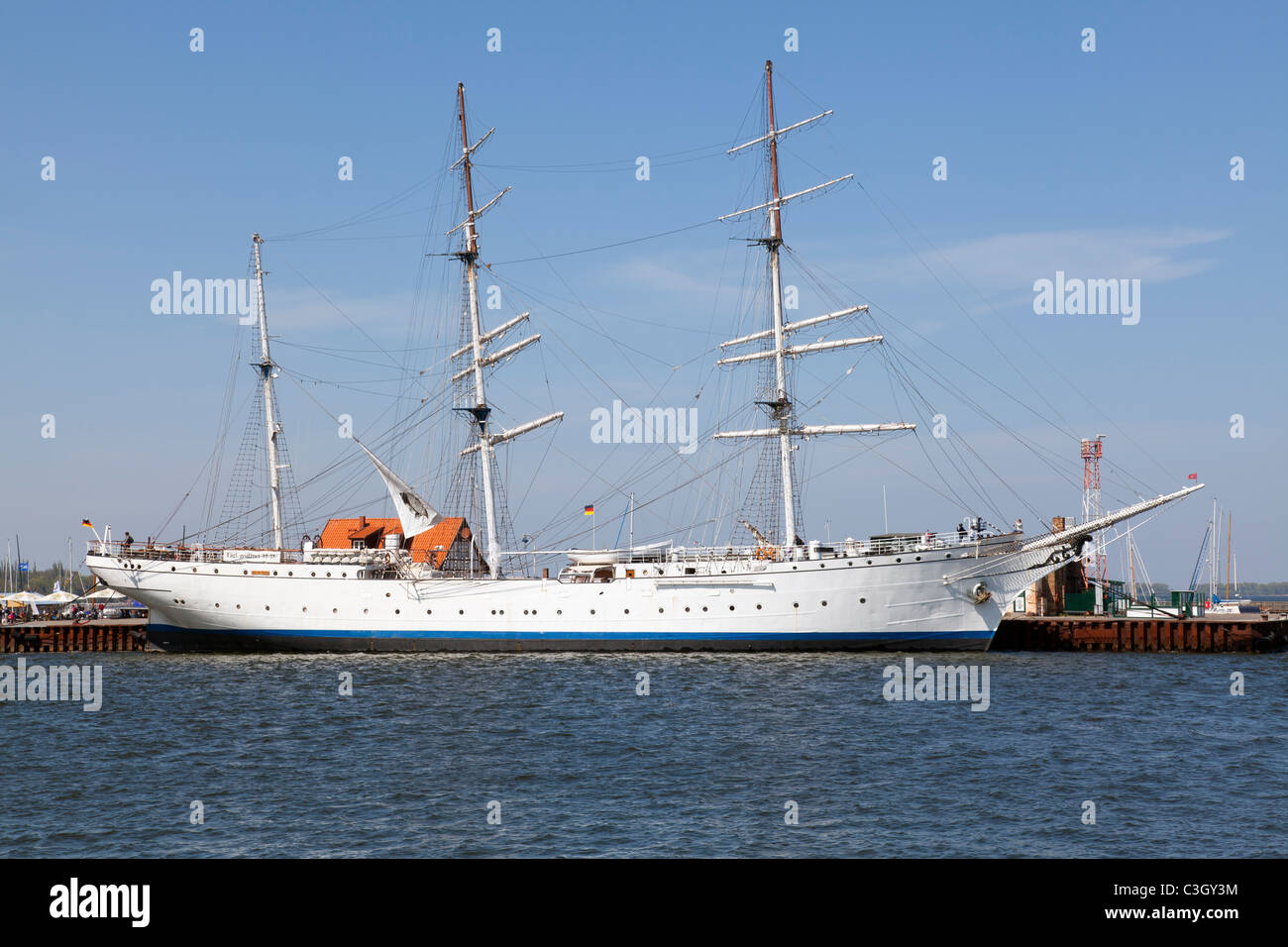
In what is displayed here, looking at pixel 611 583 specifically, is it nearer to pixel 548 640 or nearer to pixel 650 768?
pixel 548 640

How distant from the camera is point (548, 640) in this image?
53250 millimetres

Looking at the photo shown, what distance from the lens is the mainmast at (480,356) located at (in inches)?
2297

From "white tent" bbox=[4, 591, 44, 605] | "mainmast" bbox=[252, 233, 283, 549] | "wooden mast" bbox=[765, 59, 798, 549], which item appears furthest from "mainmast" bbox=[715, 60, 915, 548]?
"white tent" bbox=[4, 591, 44, 605]

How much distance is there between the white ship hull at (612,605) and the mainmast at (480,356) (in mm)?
4487

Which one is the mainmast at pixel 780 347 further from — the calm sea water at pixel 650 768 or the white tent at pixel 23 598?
the white tent at pixel 23 598

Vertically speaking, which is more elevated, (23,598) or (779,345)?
(779,345)

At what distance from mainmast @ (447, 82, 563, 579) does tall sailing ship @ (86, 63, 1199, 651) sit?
0.09m

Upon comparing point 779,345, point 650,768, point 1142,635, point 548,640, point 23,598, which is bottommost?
point 1142,635

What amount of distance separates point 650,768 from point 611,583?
26.9 meters

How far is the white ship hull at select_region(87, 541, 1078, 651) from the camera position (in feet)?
164

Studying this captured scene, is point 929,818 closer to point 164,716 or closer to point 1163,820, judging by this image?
point 1163,820

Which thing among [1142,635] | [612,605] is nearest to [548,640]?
[612,605]
